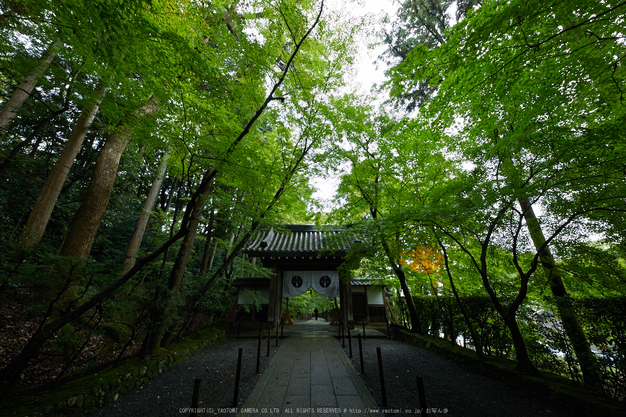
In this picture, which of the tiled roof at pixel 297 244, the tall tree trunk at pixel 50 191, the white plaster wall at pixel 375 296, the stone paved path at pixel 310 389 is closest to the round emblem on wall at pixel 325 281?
the tiled roof at pixel 297 244

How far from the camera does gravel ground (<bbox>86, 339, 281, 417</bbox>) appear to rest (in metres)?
3.27

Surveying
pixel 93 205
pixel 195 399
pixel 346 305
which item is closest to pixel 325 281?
pixel 346 305

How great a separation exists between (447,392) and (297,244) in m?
7.45

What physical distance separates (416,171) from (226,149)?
17.9 ft

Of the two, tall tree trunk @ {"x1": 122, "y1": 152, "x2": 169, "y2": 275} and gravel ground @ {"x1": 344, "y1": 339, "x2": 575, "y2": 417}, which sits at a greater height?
tall tree trunk @ {"x1": 122, "y1": 152, "x2": 169, "y2": 275}

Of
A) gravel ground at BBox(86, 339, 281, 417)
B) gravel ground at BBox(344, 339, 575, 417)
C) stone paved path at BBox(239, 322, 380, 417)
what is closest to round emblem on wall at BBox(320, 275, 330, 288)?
stone paved path at BBox(239, 322, 380, 417)

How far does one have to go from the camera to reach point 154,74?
10.3 feet

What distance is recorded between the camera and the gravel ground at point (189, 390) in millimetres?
3271

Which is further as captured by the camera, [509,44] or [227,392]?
[227,392]

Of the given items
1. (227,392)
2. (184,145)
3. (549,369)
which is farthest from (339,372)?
(184,145)

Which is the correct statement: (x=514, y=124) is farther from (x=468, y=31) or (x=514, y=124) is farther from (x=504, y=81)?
(x=468, y=31)

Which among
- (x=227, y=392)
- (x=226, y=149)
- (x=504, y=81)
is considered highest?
(x=504, y=81)

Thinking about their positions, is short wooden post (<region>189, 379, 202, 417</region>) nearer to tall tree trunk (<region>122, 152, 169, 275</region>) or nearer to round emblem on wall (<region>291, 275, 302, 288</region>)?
tall tree trunk (<region>122, 152, 169, 275</region>)

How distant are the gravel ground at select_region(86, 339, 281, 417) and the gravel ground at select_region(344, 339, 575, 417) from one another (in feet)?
8.30
